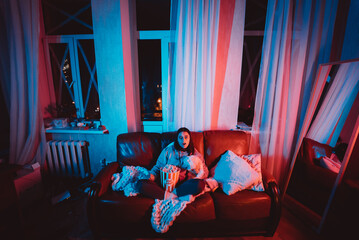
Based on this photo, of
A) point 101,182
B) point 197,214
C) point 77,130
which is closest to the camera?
point 197,214

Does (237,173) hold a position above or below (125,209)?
above

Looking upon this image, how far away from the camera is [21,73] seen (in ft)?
5.76

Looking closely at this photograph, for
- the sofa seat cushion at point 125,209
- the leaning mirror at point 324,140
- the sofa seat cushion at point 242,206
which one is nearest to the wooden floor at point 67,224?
the leaning mirror at point 324,140

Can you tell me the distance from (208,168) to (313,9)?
2267mm

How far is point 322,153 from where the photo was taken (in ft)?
5.15

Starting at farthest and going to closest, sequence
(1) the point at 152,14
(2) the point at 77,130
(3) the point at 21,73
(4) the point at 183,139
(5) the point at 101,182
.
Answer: (1) the point at 152,14, (2) the point at 77,130, (3) the point at 21,73, (4) the point at 183,139, (5) the point at 101,182

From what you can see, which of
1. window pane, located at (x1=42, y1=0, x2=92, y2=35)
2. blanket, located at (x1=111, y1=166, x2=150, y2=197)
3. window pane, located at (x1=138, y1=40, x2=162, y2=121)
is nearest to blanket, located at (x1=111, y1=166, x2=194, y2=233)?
blanket, located at (x1=111, y1=166, x2=150, y2=197)

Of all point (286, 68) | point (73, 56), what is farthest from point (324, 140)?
point (73, 56)

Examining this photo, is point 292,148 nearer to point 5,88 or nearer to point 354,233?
point 354,233

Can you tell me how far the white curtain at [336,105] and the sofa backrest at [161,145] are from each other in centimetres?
80

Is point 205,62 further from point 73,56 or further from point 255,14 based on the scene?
point 73,56

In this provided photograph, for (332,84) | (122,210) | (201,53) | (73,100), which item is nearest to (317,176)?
(332,84)

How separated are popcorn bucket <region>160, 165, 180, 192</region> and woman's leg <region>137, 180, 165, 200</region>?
7cm

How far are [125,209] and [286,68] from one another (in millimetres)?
2351
